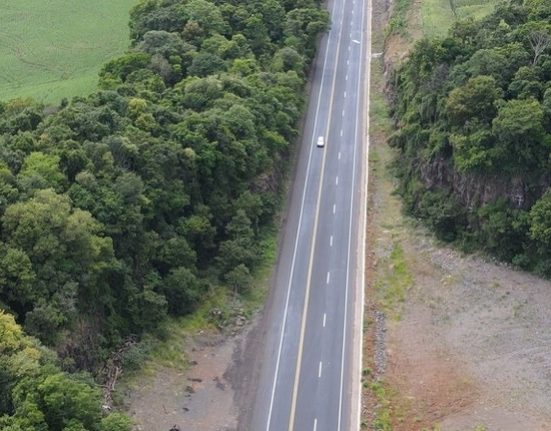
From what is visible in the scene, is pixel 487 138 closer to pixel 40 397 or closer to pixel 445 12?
pixel 445 12

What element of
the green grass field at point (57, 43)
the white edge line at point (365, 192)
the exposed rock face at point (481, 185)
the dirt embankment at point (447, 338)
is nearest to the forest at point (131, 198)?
the white edge line at point (365, 192)

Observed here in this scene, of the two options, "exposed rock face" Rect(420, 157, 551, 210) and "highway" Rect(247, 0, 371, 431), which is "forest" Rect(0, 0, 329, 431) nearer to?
"highway" Rect(247, 0, 371, 431)

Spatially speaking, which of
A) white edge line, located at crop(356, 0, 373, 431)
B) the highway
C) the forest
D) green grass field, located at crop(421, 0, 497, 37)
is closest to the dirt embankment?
white edge line, located at crop(356, 0, 373, 431)

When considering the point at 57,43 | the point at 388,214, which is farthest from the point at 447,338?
the point at 57,43

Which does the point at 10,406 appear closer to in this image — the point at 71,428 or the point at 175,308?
the point at 71,428

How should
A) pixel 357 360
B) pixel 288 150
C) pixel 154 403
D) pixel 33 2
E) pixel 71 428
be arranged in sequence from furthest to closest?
pixel 33 2 < pixel 288 150 < pixel 357 360 < pixel 154 403 < pixel 71 428

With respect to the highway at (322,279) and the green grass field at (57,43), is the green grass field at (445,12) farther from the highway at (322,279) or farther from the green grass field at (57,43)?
the green grass field at (57,43)

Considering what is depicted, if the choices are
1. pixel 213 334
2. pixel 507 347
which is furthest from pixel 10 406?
pixel 507 347
